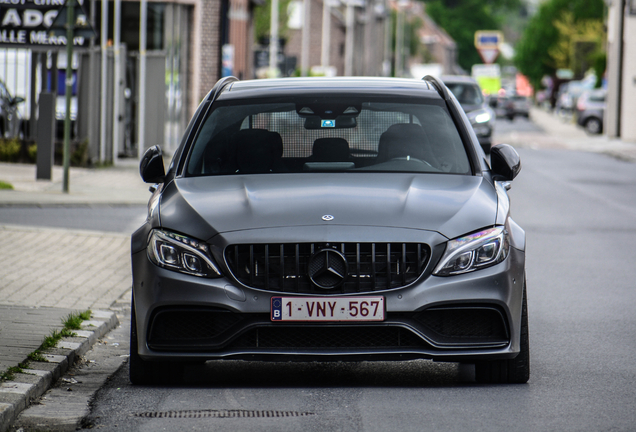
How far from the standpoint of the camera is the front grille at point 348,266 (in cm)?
507

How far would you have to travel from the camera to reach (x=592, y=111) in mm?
48344

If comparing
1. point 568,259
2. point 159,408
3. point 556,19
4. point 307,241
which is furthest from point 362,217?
point 556,19

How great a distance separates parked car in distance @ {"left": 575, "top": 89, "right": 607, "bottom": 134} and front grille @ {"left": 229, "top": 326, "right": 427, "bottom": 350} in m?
44.7

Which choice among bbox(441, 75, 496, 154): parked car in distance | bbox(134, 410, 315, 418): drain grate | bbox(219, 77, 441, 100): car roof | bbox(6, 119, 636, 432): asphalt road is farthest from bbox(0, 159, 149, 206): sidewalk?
bbox(134, 410, 315, 418): drain grate

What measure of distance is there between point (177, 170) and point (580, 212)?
35.5 ft

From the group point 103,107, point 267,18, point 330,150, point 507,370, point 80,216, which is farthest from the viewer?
point 267,18

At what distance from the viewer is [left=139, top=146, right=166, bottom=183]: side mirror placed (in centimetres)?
609

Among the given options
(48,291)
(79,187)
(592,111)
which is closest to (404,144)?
(48,291)

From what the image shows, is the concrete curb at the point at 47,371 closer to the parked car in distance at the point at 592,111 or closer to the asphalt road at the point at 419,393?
the asphalt road at the point at 419,393

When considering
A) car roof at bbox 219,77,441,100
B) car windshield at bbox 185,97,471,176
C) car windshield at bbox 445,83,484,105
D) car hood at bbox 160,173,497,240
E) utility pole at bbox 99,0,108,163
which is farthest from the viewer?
car windshield at bbox 445,83,484,105

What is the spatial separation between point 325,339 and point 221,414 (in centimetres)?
62

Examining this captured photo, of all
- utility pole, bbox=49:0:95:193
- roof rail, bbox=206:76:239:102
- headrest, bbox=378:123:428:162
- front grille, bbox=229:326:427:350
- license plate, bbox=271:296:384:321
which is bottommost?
front grille, bbox=229:326:427:350

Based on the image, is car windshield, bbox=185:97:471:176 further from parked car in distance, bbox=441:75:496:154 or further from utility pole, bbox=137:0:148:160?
parked car in distance, bbox=441:75:496:154

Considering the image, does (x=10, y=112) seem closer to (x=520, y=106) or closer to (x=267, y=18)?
(x=267, y=18)
